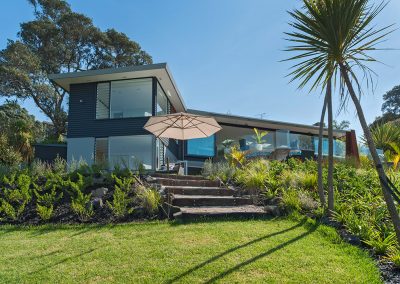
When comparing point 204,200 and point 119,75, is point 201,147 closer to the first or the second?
point 119,75

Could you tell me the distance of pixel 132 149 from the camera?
50.3ft

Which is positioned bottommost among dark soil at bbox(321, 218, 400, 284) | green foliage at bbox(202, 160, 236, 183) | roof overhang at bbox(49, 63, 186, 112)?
dark soil at bbox(321, 218, 400, 284)

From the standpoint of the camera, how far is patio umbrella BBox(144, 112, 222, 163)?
10758 mm

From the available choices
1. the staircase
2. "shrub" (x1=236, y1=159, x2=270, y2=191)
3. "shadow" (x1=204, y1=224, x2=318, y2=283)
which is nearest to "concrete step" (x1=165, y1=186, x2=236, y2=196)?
the staircase

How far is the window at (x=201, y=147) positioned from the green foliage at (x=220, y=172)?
752cm

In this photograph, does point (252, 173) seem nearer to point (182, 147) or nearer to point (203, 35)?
point (203, 35)

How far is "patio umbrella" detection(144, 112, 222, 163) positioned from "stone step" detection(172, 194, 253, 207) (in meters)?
2.79

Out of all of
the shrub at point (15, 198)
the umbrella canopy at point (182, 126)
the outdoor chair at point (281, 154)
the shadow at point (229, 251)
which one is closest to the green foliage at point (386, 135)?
the outdoor chair at point (281, 154)

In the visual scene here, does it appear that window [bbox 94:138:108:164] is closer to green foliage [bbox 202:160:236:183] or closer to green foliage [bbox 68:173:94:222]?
green foliage [bbox 202:160:236:183]

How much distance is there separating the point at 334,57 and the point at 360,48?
498mm

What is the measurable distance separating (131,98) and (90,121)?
2173 millimetres

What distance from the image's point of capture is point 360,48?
4.94 meters

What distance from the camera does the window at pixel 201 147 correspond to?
1980 centimetres

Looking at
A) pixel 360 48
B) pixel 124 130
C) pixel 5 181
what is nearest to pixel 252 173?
pixel 360 48
